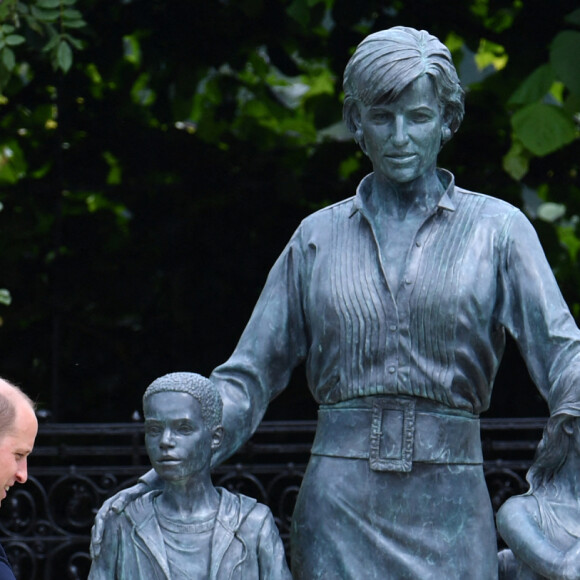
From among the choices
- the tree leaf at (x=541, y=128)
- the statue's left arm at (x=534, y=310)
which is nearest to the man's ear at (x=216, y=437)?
the statue's left arm at (x=534, y=310)

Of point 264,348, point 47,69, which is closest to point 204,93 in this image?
point 47,69

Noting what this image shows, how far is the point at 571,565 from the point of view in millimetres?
4129

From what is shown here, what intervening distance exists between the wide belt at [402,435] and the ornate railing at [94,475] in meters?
2.74

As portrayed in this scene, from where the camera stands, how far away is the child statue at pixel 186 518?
14.0 feet

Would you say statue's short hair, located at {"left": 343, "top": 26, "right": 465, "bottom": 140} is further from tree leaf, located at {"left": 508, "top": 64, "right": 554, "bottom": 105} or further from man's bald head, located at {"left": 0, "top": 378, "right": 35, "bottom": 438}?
tree leaf, located at {"left": 508, "top": 64, "right": 554, "bottom": 105}

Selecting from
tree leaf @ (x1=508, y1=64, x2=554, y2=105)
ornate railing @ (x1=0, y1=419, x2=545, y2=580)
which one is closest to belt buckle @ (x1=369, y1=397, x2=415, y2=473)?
ornate railing @ (x1=0, y1=419, x2=545, y2=580)

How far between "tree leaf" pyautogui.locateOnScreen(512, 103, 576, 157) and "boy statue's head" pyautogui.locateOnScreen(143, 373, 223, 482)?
127 inches

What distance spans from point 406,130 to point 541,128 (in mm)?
2902

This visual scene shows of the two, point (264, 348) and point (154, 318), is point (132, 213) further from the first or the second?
point (264, 348)

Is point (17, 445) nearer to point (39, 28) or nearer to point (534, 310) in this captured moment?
point (534, 310)

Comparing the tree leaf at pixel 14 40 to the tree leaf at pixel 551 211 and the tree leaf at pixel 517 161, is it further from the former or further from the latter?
the tree leaf at pixel 551 211

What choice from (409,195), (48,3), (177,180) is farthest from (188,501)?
(177,180)

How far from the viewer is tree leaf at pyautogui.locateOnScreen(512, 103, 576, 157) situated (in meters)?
7.18

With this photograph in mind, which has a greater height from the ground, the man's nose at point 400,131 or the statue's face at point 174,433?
the man's nose at point 400,131
